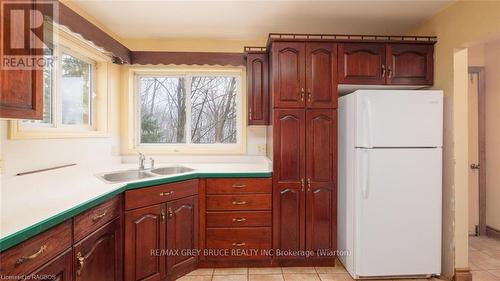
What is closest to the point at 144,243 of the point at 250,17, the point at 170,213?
the point at 170,213

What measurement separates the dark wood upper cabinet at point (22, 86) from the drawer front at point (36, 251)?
53cm

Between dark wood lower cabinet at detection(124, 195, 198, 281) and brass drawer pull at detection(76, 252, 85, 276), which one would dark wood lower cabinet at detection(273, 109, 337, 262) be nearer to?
dark wood lower cabinet at detection(124, 195, 198, 281)

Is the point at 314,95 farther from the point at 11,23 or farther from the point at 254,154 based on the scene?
the point at 11,23

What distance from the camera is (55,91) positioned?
208cm

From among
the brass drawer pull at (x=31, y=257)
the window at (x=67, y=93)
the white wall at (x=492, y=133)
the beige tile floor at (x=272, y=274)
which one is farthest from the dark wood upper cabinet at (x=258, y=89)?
the white wall at (x=492, y=133)

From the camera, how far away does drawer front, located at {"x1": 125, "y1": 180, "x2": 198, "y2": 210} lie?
73.5 inches

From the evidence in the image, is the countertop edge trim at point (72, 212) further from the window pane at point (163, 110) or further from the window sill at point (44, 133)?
the window pane at point (163, 110)

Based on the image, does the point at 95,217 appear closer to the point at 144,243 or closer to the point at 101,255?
the point at 101,255

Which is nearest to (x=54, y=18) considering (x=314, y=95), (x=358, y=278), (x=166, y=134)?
(x=166, y=134)

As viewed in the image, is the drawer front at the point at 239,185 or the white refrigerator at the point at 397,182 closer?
the white refrigerator at the point at 397,182

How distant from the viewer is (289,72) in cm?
235

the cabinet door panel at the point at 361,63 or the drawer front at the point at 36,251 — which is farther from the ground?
the cabinet door panel at the point at 361,63

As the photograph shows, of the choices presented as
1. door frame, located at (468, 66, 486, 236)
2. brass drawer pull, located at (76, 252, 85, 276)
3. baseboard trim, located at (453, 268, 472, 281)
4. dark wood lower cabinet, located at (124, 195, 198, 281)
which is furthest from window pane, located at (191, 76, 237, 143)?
door frame, located at (468, 66, 486, 236)

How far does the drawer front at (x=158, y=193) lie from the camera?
187 centimetres
